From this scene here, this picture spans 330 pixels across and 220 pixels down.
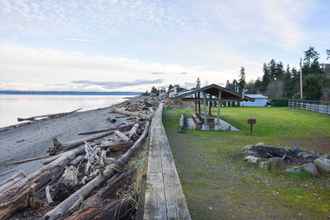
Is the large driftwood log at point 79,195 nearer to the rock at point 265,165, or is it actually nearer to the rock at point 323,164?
the rock at point 265,165

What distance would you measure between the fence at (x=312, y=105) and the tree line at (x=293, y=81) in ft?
9.85

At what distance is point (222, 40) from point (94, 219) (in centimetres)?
1818

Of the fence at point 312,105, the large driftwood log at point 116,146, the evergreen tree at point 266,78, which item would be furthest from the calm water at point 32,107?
the evergreen tree at point 266,78

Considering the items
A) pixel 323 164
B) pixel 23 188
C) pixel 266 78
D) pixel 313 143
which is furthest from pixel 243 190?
pixel 266 78

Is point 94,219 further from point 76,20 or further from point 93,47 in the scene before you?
point 93,47

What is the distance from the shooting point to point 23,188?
15.7 feet

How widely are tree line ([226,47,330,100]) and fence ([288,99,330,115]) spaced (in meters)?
3.00

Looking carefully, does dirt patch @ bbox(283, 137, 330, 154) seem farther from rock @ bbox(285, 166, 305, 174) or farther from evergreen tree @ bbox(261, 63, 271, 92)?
evergreen tree @ bbox(261, 63, 271, 92)

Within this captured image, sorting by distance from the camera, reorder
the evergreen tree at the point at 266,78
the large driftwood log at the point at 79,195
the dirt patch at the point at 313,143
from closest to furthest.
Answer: the large driftwood log at the point at 79,195, the dirt patch at the point at 313,143, the evergreen tree at the point at 266,78

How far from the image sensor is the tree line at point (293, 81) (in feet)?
115

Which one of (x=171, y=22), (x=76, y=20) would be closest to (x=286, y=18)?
(x=171, y=22)

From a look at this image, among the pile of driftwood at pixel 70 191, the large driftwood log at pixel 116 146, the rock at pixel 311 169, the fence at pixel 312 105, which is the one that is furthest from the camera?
the fence at pixel 312 105

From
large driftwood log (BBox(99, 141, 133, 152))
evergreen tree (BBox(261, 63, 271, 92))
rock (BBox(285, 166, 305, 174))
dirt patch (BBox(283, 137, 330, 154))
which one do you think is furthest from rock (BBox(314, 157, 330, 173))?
evergreen tree (BBox(261, 63, 271, 92))

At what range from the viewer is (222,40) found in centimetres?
1923
